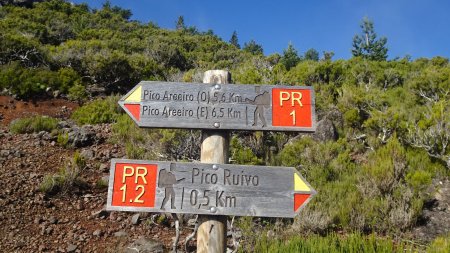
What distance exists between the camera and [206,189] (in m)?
2.60

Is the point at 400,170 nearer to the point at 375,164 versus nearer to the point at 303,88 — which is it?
the point at 375,164

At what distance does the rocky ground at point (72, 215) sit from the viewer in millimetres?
4828

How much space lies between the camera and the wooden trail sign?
2562mm

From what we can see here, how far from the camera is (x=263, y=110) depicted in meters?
2.80

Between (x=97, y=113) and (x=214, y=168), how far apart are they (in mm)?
7195

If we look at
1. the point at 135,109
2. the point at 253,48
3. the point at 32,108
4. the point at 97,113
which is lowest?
the point at 135,109

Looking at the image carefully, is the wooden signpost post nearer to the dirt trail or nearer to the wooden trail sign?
the wooden trail sign

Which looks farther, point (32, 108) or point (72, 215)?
point (32, 108)

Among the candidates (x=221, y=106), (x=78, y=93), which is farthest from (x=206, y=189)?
(x=78, y=93)

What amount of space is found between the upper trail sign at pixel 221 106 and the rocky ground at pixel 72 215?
237 cm

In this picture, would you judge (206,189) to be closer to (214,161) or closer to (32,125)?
(214,161)

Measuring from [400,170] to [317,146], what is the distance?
156cm

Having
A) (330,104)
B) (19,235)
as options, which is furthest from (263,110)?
(330,104)

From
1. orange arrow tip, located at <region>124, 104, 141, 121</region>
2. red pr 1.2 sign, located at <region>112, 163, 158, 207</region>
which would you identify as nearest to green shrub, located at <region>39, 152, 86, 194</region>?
orange arrow tip, located at <region>124, 104, 141, 121</region>
